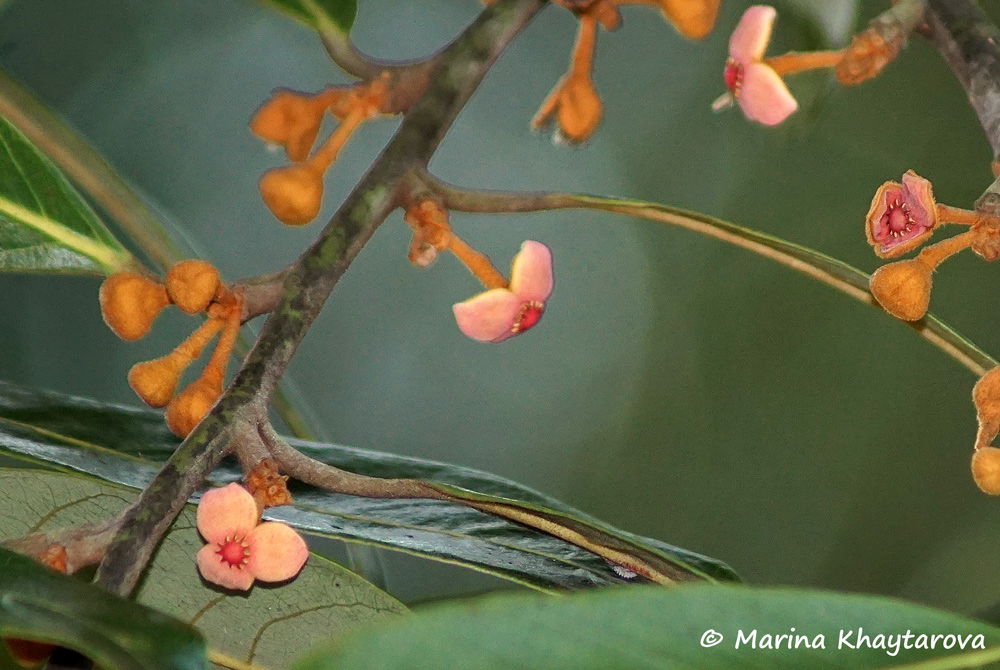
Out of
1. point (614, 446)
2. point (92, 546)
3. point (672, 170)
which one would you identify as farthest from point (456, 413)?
point (92, 546)

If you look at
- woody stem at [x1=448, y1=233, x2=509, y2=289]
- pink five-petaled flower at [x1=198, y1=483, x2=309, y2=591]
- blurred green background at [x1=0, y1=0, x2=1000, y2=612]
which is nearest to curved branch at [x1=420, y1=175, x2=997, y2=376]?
woody stem at [x1=448, y1=233, x2=509, y2=289]

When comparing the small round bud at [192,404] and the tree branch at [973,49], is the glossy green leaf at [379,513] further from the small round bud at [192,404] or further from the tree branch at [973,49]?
the tree branch at [973,49]

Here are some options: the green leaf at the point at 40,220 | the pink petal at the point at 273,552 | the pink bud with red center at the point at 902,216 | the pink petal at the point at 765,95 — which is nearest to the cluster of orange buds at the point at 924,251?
the pink bud with red center at the point at 902,216

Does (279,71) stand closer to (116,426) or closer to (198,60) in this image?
(198,60)

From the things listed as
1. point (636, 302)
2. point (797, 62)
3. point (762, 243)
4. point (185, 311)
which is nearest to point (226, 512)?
point (185, 311)

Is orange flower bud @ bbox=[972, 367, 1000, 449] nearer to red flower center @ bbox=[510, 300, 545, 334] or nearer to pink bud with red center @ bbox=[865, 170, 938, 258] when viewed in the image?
pink bud with red center @ bbox=[865, 170, 938, 258]
